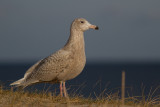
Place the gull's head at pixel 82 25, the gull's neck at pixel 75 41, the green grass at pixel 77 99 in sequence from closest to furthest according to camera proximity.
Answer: the green grass at pixel 77 99
the gull's neck at pixel 75 41
the gull's head at pixel 82 25

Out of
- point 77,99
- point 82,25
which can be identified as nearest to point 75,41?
point 82,25

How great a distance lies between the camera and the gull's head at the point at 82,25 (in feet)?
29.7

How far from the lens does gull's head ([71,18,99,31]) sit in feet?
29.7

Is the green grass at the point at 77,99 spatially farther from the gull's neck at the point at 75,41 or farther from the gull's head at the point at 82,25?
the gull's head at the point at 82,25

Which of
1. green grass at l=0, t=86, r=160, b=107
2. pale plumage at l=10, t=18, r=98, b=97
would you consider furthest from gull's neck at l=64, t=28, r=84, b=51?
green grass at l=0, t=86, r=160, b=107

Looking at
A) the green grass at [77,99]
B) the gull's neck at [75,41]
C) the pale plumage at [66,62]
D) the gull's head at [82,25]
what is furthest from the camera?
the gull's head at [82,25]

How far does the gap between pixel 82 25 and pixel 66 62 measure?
1149 mm

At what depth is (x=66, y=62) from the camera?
28.4 ft

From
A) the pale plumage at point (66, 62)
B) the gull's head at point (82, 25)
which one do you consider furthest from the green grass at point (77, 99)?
the gull's head at point (82, 25)

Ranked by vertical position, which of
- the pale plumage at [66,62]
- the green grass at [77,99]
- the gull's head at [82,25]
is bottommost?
the green grass at [77,99]

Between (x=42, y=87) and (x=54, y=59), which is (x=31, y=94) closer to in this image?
(x=42, y=87)

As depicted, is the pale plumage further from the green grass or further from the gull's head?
the green grass

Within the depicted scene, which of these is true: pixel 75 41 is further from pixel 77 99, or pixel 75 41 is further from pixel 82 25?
pixel 77 99

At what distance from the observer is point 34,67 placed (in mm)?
9727
